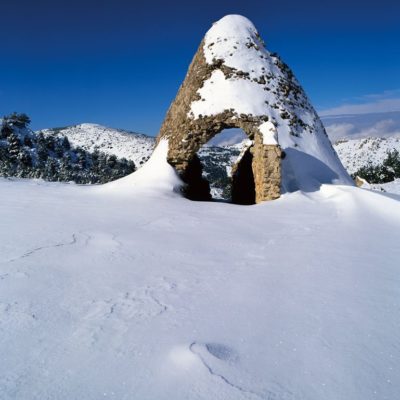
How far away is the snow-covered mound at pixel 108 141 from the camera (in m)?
103

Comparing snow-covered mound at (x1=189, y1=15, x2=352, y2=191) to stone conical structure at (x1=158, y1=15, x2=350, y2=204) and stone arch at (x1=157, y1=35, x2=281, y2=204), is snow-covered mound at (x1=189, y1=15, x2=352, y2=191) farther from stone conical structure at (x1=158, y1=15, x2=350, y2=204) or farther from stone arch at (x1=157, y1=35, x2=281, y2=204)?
stone arch at (x1=157, y1=35, x2=281, y2=204)

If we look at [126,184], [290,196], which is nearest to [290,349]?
[290,196]

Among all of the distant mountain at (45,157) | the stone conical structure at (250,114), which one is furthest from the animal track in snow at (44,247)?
the distant mountain at (45,157)

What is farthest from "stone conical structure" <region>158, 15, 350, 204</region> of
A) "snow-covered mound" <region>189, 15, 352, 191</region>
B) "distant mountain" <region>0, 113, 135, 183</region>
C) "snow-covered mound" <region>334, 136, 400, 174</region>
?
"snow-covered mound" <region>334, 136, 400, 174</region>

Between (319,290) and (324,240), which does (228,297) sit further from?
(324,240)

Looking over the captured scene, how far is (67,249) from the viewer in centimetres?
409

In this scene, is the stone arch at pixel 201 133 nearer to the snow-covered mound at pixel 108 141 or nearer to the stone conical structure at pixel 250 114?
the stone conical structure at pixel 250 114

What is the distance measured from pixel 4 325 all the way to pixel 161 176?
7.67m

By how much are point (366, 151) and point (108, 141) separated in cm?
9363

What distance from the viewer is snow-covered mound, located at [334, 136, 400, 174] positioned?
46.9 meters

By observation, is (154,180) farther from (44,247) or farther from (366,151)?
(366,151)

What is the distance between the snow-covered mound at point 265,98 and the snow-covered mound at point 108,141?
81.8 metres

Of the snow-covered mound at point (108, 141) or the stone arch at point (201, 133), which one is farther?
the snow-covered mound at point (108, 141)

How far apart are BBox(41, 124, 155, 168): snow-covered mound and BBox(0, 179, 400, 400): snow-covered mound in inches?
3520
